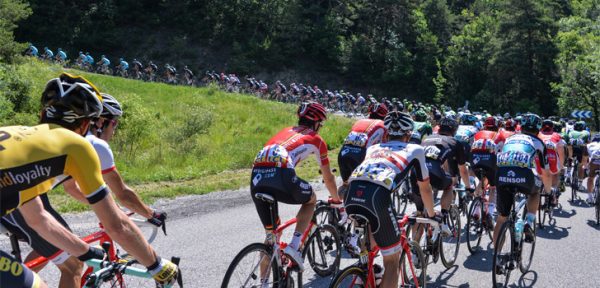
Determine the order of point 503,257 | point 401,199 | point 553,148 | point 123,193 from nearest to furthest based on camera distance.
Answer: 1. point 123,193
2. point 503,257
3. point 553,148
4. point 401,199

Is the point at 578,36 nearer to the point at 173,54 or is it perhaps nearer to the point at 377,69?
the point at 377,69

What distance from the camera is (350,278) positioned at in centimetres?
461

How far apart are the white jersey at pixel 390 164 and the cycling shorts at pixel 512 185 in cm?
228

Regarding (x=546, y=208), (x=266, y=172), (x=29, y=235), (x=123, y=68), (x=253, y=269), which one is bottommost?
(x=546, y=208)

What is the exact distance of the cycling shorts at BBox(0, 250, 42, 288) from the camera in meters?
2.71

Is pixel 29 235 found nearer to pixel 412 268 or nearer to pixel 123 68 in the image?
pixel 412 268

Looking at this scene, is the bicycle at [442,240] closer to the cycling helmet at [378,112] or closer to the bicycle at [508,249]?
the bicycle at [508,249]

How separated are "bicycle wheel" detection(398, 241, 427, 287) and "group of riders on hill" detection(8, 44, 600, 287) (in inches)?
17.2

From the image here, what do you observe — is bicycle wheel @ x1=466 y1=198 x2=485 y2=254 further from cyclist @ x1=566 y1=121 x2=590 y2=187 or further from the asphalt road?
cyclist @ x1=566 y1=121 x2=590 y2=187

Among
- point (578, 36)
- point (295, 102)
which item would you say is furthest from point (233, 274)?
point (578, 36)

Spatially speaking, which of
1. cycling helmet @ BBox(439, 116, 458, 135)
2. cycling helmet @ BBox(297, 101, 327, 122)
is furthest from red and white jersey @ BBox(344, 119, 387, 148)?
cycling helmet @ BBox(297, 101, 327, 122)

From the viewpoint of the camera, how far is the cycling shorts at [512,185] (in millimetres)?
7133

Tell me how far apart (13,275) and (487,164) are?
8.23 m

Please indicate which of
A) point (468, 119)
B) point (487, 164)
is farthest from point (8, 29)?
point (487, 164)
